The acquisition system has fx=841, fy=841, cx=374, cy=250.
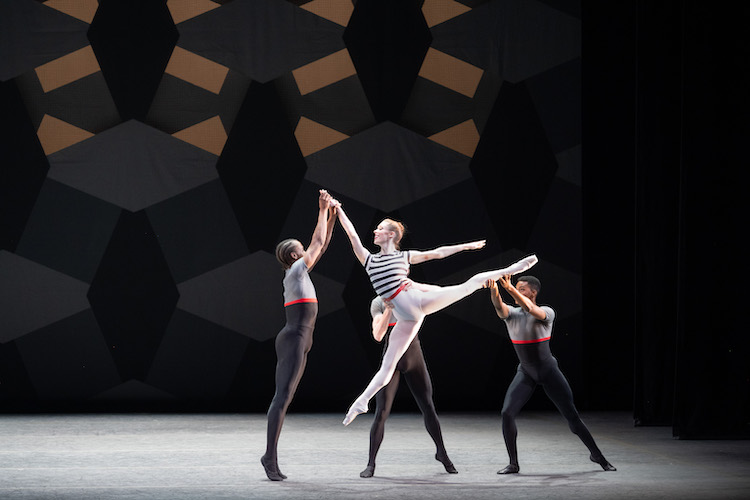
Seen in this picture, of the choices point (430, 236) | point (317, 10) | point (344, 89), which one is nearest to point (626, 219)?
point (430, 236)

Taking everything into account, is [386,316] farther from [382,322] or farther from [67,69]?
[67,69]

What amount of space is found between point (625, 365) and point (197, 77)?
517cm

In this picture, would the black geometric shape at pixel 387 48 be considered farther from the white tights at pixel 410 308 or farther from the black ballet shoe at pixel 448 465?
the black ballet shoe at pixel 448 465

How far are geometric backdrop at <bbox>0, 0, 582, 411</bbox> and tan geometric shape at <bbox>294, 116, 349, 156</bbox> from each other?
0.8 inches

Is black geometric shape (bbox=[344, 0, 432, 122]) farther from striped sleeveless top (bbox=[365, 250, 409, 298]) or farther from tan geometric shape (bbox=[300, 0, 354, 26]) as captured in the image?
striped sleeveless top (bbox=[365, 250, 409, 298])

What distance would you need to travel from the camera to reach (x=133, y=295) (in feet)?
26.8

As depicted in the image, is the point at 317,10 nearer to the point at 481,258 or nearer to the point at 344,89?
the point at 344,89

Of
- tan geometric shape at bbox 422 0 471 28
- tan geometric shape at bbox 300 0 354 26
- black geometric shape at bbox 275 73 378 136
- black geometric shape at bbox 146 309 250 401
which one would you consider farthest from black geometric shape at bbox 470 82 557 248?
black geometric shape at bbox 146 309 250 401

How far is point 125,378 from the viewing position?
816cm

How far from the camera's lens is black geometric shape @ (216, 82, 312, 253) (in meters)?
8.28

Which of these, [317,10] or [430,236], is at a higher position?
[317,10]

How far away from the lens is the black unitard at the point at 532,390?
5.14 metres

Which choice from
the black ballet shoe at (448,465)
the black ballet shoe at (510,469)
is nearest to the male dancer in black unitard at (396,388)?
the black ballet shoe at (448,465)

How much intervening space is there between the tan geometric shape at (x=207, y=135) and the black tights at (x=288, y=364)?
3701mm
